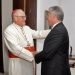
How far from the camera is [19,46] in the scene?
322 cm

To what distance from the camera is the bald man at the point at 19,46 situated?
10.5ft

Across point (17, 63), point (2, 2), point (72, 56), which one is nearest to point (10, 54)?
point (17, 63)

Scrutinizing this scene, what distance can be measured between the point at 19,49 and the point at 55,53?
0.57m

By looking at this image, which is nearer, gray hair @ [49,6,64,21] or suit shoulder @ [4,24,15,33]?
gray hair @ [49,6,64,21]

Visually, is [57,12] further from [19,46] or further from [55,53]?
[19,46]

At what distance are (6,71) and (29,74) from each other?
1.04 feet

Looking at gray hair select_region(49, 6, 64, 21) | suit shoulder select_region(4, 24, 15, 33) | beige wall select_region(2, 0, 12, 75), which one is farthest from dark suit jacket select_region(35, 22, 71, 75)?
beige wall select_region(2, 0, 12, 75)

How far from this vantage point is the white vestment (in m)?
3.21

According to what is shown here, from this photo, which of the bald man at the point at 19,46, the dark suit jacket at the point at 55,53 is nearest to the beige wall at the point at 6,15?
the bald man at the point at 19,46

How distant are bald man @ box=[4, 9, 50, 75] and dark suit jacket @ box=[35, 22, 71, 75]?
38 cm

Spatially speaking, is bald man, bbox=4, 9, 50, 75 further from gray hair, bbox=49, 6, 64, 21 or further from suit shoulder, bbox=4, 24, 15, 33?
gray hair, bbox=49, 6, 64, 21

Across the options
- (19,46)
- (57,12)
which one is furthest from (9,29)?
(57,12)

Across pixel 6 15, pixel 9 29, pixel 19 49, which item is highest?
pixel 6 15

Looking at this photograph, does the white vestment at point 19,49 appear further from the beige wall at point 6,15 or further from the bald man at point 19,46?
the beige wall at point 6,15
